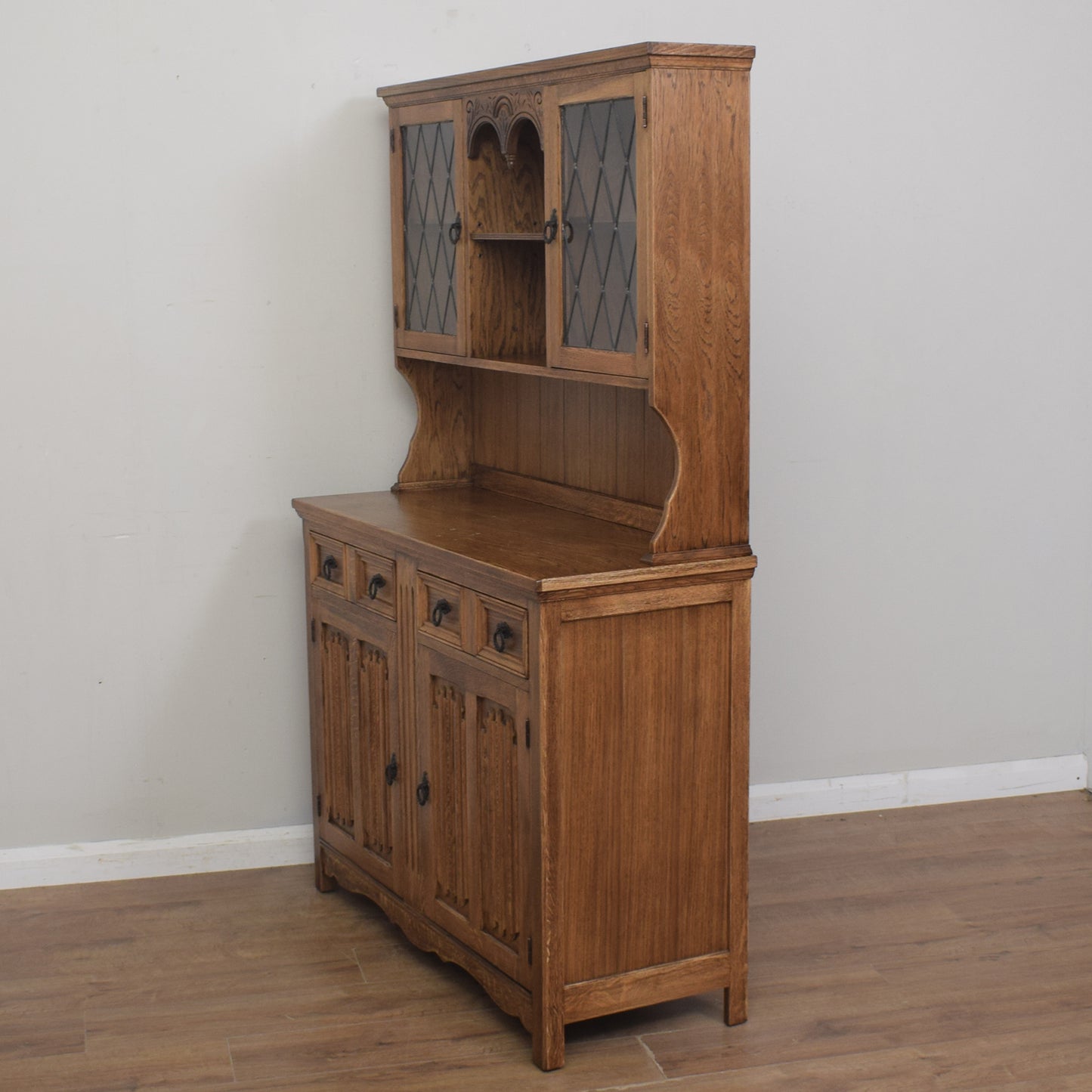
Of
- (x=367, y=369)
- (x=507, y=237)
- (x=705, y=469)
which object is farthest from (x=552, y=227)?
(x=367, y=369)

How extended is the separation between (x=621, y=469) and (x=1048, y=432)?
158 centimetres

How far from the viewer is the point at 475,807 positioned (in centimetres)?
307

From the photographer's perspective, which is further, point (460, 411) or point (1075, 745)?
point (1075, 745)

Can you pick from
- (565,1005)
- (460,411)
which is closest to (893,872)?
(565,1005)

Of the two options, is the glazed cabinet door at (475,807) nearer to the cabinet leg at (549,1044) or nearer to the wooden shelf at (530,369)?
the cabinet leg at (549,1044)

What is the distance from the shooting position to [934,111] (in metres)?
4.06

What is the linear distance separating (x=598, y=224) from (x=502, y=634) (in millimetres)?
804

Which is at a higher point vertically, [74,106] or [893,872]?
[74,106]

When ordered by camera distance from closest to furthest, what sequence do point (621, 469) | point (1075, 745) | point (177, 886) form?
point (621, 469), point (177, 886), point (1075, 745)

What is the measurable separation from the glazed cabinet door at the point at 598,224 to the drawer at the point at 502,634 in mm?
496

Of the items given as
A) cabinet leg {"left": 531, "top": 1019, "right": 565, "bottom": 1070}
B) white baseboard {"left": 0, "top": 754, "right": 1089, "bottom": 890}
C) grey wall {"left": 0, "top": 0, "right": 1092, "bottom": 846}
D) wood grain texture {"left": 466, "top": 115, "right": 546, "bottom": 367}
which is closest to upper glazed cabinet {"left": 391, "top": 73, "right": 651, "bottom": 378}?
wood grain texture {"left": 466, "top": 115, "right": 546, "bottom": 367}

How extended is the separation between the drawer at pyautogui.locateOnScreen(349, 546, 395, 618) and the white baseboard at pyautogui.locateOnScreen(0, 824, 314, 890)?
830 mm

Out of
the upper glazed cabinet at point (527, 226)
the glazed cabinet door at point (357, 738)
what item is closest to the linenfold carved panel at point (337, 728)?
the glazed cabinet door at point (357, 738)

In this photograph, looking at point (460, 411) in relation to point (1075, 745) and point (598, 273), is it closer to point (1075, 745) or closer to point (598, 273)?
point (598, 273)
